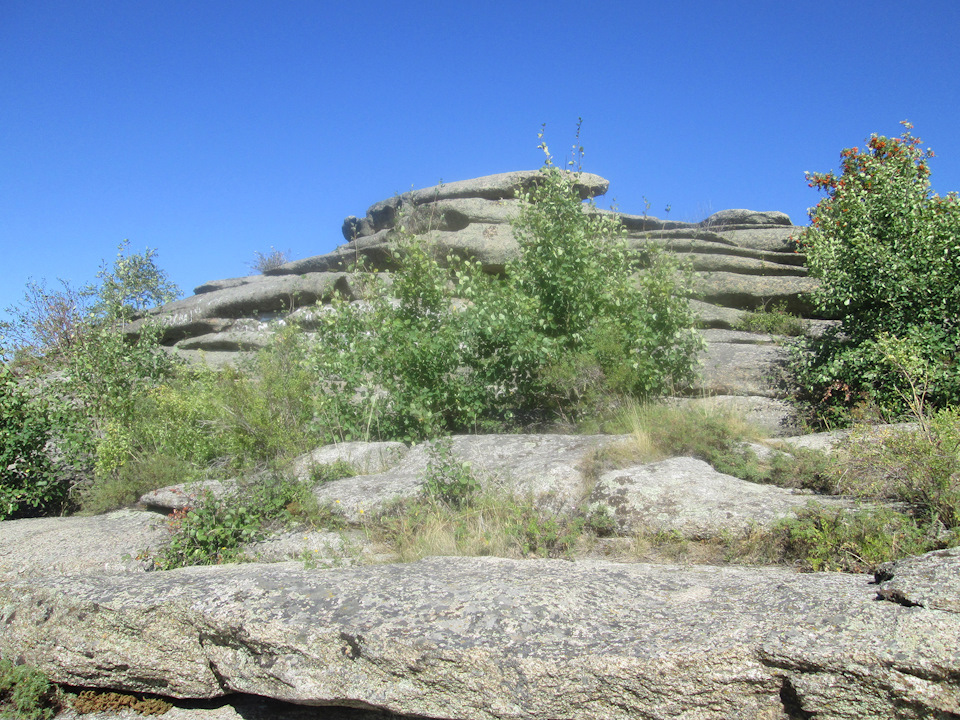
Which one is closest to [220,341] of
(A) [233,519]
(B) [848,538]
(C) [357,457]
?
(C) [357,457]

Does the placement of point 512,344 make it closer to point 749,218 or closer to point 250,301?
point 250,301

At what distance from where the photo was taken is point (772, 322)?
1465cm

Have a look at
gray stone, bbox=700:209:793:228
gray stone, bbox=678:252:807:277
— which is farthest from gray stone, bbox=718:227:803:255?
gray stone, bbox=678:252:807:277

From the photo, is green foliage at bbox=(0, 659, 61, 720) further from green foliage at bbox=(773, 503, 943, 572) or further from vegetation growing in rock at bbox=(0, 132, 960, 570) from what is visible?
green foliage at bbox=(773, 503, 943, 572)

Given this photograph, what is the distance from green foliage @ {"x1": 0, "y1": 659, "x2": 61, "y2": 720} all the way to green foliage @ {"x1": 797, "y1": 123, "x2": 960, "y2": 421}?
824 cm

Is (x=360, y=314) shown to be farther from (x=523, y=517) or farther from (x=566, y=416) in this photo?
(x=523, y=517)

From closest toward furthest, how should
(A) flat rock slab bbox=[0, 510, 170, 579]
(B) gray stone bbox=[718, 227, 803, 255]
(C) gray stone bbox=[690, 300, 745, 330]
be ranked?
(A) flat rock slab bbox=[0, 510, 170, 579] → (C) gray stone bbox=[690, 300, 745, 330] → (B) gray stone bbox=[718, 227, 803, 255]

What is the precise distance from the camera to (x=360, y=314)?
35.2 ft

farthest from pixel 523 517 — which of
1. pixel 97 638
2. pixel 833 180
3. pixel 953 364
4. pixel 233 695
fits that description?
pixel 833 180

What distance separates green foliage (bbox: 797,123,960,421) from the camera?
8953mm

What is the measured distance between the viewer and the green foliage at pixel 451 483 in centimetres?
707

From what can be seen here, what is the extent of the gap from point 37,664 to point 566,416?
641 centimetres

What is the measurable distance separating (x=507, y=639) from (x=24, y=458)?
27.2 ft

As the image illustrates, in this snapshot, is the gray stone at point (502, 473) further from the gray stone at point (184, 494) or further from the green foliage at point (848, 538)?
the green foliage at point (848, 538)
